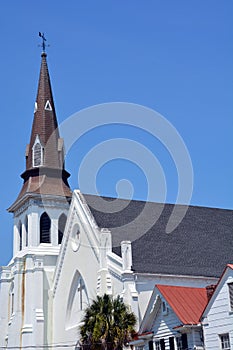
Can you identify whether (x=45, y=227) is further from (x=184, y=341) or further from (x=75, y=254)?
(x=184, y=341)

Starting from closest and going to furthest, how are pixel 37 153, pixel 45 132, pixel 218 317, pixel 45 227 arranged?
pixel 218 317
pixel 45 227
pixel 37 153
pixel 45 132

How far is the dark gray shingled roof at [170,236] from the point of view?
47.7 meters

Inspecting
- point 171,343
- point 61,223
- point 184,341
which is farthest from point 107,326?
point 61,223

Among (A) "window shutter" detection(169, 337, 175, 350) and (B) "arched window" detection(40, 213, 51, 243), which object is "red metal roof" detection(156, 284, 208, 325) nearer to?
(A) "window shutter" detection(169, 337, 175, 350)

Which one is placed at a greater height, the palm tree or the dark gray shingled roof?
the dark gray shingled roof

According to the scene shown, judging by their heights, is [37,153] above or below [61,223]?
above

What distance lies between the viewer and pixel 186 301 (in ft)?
122

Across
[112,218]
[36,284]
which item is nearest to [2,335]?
[36,284]

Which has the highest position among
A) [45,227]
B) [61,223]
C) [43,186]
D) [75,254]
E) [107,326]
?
[43,186]

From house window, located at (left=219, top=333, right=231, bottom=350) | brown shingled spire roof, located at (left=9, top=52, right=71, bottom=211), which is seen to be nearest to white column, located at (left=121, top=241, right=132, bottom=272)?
house window, located at (left=219, top=333, right=231, bottom=350)

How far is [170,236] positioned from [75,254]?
25.5ft

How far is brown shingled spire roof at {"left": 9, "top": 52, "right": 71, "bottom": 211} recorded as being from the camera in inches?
2468

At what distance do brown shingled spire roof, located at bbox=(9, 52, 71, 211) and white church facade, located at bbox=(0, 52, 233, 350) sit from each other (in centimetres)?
10

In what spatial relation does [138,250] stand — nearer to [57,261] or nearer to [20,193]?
[57,261]
